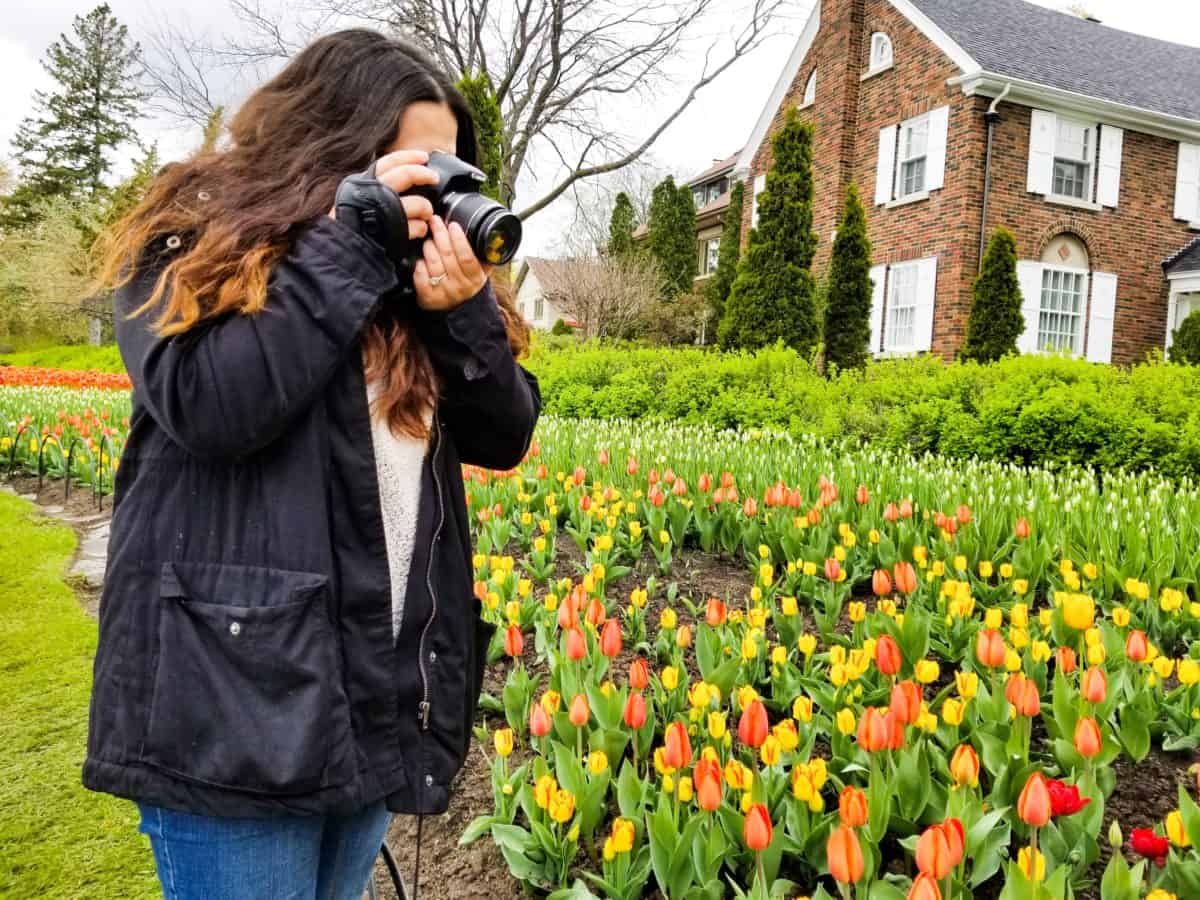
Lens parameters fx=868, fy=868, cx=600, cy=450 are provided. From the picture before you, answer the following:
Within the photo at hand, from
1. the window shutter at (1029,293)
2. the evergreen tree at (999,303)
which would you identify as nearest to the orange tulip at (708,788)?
the evergreen tree at (999,303)

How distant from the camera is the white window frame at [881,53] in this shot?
15474mm

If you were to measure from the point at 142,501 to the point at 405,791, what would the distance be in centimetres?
47

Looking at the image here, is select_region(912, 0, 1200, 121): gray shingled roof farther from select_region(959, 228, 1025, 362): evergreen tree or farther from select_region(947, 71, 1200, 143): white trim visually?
select_region(959, 228, 1025, 362): evergreen tree

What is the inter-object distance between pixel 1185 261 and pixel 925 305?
15.6ft

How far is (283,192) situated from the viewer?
41.5 inches

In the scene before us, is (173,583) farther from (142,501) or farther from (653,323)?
(653,323)

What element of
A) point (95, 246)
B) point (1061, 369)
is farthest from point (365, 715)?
point (1061, 369)

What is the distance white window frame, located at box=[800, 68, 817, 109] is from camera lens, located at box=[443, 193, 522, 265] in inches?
702

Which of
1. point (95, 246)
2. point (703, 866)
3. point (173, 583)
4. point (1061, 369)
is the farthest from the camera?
point (1061, 369)

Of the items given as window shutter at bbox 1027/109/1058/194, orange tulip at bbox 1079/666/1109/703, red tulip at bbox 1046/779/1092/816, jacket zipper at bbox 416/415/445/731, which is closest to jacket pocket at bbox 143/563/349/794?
jacket zipper at bbox 416/415/445/731

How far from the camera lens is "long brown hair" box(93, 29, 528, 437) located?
96 cm

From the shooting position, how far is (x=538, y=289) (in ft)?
154

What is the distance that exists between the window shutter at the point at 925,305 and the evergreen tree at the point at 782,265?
348 centimetres

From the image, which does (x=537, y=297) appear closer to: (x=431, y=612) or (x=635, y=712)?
(x=635, y=712)
